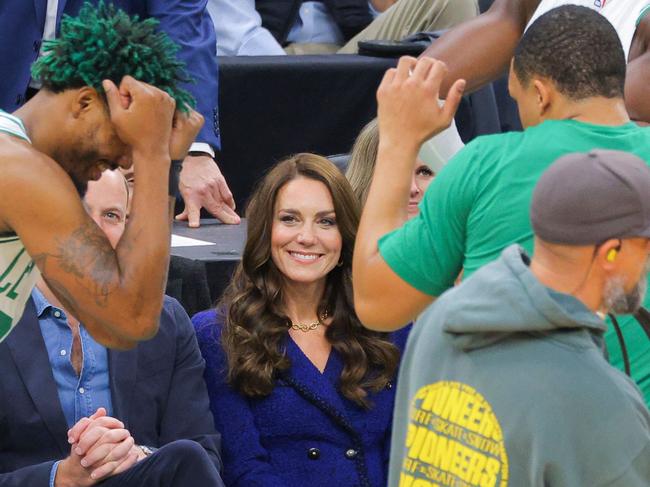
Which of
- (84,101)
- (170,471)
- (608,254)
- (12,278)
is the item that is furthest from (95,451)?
(608,254)

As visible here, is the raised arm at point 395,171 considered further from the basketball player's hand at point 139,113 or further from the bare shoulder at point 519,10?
the bare shoulder at point 519,10

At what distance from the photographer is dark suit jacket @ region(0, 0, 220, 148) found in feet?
15.4

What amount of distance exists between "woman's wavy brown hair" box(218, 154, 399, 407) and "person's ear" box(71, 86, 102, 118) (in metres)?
1.37

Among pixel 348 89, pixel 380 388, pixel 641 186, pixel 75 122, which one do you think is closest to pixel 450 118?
pixel 641 186

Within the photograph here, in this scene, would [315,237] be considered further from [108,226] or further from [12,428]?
[12,428]

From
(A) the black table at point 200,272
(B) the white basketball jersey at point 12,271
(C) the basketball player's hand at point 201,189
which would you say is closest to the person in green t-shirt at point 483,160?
(B) the white basketball jersey at point 12,271

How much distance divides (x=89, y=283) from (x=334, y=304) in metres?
1.57

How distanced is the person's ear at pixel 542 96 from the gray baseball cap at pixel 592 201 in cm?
43

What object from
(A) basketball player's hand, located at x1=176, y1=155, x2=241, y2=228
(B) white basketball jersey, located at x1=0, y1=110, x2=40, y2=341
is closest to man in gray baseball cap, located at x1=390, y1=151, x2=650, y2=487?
(B) white basketball jersey, located at x1=0, y1=110, x2=40, y2=341

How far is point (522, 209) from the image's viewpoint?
2570 millimetres

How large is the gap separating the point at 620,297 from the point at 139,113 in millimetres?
1089

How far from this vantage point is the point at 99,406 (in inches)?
155

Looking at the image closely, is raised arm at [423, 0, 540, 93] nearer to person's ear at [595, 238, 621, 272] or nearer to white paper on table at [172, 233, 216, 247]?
white paper on table at [172, 233, 216, 247]

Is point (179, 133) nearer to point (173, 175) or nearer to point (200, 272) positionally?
point (173, 175)
